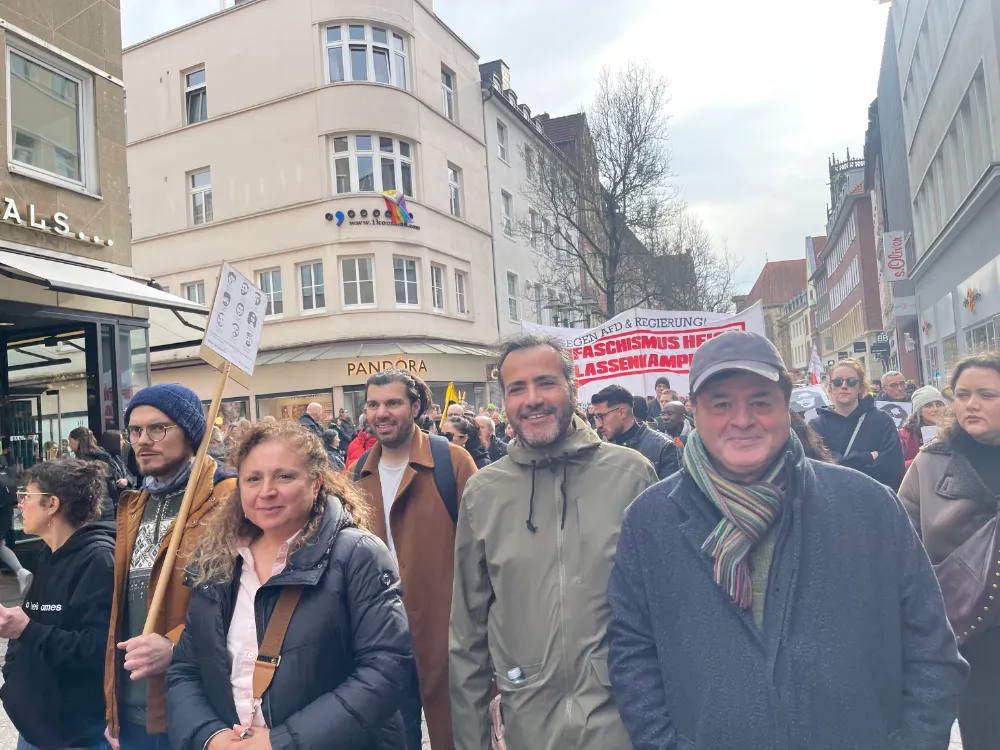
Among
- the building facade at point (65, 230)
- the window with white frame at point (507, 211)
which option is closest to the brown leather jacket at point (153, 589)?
the building facade at point (65, 230)

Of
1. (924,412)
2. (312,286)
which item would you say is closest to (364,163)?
(312,286)

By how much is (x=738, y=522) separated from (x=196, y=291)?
950 inches

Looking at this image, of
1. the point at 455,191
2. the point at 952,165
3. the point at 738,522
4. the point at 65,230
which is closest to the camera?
the point at 738,522

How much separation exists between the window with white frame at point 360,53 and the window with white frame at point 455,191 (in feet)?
12.6

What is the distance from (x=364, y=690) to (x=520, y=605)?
0.52m

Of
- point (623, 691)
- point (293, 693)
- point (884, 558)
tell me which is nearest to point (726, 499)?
point (884, 558)

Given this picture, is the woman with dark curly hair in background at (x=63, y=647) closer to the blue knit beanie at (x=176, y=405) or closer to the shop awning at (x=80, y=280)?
the blue knit beanie at (x=176, y=405)

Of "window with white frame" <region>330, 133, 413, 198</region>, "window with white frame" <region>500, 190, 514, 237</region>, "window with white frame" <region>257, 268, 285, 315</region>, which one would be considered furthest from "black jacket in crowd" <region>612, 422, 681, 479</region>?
"window with white frame" <region>500, 190, 514, 237</region>

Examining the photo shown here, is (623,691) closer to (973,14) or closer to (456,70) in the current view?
(973,14)

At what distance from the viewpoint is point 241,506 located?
235cm

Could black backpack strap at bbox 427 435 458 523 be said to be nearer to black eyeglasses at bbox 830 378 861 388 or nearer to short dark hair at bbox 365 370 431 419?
short dark hair at bbox 365 370 431 419

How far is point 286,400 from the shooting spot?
2203 cm

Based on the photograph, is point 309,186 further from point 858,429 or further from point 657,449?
point 858,429

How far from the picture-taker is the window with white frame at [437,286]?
23531mm
